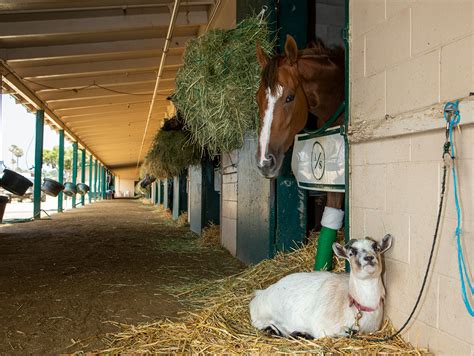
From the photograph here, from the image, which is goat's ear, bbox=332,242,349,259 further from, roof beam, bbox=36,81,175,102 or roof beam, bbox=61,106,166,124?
roof beam, bbox=61,106,166,124

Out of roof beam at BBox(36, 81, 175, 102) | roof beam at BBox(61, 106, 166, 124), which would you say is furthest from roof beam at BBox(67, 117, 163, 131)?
roof beam at BBox(36, 81, 175, 102)

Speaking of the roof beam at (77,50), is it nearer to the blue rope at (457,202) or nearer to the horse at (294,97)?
the horse at (294,97)

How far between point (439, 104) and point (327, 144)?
115 cm

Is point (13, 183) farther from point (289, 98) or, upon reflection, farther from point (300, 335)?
point (300, 335)

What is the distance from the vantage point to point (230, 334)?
2.23 metres

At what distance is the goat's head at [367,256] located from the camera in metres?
1.83

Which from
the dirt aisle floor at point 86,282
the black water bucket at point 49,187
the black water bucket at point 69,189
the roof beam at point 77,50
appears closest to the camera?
the dirt aisle floor at point 86,282

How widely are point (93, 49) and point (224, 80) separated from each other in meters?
4.81

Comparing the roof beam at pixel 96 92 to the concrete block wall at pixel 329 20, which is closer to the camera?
the concrete block wall at pixel 329 20

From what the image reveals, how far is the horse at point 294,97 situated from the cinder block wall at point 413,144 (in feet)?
1.53

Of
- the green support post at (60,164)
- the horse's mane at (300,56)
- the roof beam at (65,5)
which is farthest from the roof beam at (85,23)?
the green support post at (60,164)

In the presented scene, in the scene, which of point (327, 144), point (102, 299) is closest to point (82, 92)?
point (102, 299)

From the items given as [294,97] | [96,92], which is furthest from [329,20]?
[96,92]

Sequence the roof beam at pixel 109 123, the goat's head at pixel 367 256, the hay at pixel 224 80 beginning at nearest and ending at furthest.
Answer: the goat's head at pixel 367 256 < the hay at pixel 224 80 < the roof beam at pixel 109 123
